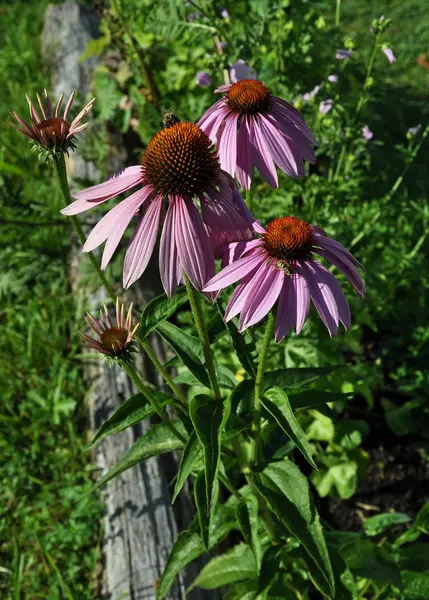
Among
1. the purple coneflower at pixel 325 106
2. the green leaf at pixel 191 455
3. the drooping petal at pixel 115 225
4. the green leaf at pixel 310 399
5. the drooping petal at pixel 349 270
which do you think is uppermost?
the purple coneflower at pixel 325 106

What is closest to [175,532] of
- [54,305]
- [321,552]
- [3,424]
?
[321,552]

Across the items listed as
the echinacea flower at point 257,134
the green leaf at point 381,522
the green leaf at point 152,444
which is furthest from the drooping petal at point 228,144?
the green leaf at point 381,522

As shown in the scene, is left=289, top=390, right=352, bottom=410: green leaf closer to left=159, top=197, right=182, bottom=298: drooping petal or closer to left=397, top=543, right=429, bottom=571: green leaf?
left=159, top=197, right=182, bottom=298: drooping petal

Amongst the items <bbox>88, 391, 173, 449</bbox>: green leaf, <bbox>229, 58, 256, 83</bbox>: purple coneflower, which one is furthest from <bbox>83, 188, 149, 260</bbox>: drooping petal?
<bbox>229, 58, 256, 83</bbox>: purple coneflower

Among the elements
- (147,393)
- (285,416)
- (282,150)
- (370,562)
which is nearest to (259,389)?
(285,416)

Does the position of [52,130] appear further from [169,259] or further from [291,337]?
[291,337]

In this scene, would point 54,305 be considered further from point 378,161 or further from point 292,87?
point 378,161

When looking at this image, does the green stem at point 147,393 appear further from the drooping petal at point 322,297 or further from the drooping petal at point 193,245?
the drooping petal at point 322,297
